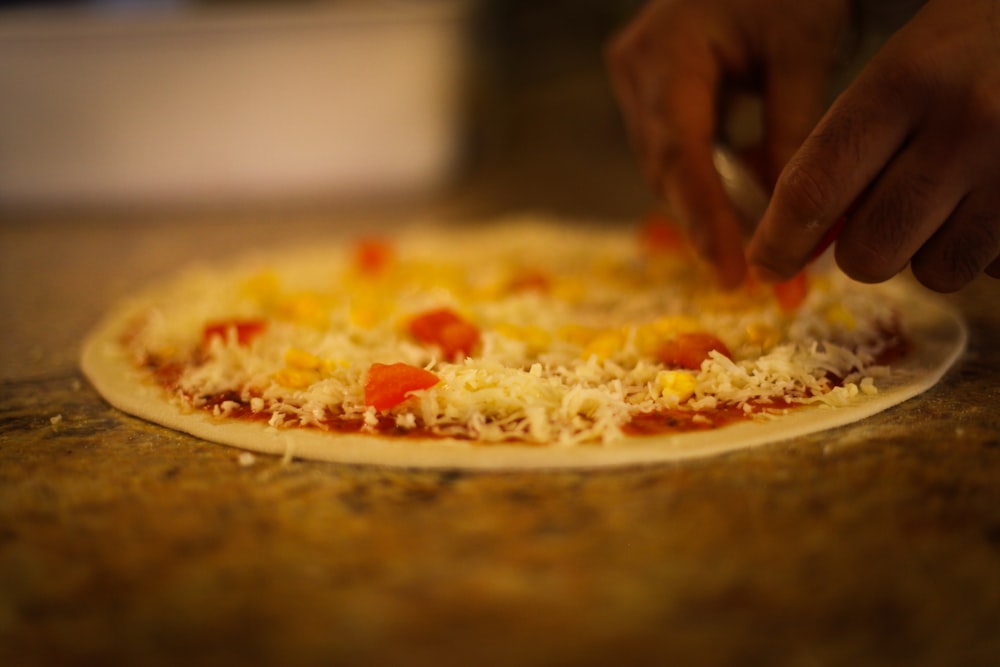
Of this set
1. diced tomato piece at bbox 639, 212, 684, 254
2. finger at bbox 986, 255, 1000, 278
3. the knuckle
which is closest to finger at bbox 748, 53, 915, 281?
the knuckle

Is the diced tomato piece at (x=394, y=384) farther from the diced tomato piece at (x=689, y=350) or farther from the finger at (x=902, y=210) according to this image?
the finger at (x=902, y=210)

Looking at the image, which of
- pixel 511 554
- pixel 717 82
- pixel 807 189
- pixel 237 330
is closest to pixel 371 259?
pixel 237 330

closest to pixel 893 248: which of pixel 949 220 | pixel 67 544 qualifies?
pixel 949 220

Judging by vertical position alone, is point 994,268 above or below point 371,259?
above

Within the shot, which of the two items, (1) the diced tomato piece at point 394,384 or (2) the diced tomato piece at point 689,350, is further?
(2) the diced tomato piece at point 689,350

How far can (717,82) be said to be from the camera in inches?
55.3

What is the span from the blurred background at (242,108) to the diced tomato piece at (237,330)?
1.54 meters

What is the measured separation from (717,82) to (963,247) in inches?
21.8

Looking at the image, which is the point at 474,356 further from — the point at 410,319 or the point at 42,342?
the point at 42,342

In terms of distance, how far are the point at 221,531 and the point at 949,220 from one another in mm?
920

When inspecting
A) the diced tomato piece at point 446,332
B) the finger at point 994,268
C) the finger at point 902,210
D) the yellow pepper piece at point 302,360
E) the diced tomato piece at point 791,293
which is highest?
the finger at point 902,210

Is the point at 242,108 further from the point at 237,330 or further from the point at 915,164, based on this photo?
the point at 915,164

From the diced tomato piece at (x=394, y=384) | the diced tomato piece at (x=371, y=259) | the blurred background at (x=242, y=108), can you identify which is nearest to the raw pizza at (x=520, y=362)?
the diced tomato piece at (x=394, y=384)

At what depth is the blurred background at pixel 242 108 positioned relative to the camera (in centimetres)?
270
